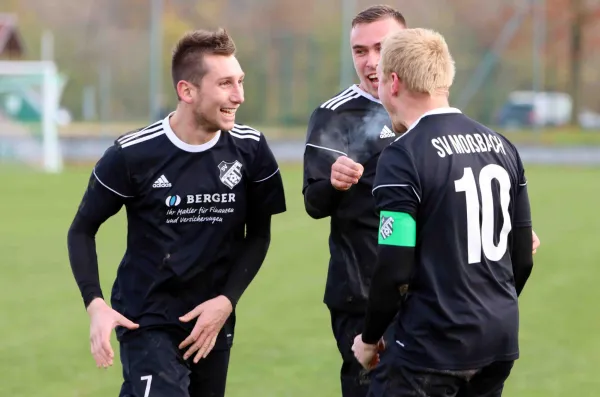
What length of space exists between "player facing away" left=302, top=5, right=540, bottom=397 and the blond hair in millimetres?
1022

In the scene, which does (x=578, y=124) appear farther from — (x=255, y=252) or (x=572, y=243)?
(x=255, y=252)

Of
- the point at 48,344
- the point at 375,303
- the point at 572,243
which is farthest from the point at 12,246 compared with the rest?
the point at 375,303

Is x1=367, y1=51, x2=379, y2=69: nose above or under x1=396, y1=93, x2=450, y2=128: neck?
above

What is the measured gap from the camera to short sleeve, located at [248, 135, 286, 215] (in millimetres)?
4840

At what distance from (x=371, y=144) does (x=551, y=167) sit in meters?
27.2

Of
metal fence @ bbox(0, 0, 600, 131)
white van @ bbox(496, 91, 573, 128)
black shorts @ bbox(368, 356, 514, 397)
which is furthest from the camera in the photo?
metal fence @ bbox(0, 0, 600, 131)

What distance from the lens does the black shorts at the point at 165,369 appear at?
14.7 feet

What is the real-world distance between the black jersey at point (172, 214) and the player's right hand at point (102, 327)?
190 millimetres

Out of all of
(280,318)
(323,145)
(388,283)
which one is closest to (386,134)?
(323,145)

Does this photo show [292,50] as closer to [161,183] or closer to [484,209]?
[161,183]

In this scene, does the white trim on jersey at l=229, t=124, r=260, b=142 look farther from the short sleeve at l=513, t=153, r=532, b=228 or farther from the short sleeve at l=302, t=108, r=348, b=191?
the short sleeve at l=513, t=153, r=532, b=228

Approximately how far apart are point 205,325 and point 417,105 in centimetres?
143

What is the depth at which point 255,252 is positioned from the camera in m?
4.87

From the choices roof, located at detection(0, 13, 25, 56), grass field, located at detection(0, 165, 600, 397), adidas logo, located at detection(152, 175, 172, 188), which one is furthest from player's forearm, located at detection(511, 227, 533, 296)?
roof, located at detection(0, 13, 25, 56)
